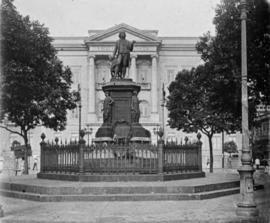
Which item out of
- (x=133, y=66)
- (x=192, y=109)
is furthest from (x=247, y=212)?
(x=133, y=66)

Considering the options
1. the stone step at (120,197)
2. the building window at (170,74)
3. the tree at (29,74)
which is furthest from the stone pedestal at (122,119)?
the building window at (170,74)

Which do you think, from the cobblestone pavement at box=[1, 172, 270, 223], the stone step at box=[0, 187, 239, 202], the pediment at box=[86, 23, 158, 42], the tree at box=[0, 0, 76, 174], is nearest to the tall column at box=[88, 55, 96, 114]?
the pediment at box=[86, 23, 158, 42]

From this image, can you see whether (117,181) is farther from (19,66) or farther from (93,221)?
(19,66)

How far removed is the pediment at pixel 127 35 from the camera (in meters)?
75.7

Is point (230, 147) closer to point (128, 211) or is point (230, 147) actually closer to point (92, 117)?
point (92, 117)

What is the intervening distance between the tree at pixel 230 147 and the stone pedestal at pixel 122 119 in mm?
50668

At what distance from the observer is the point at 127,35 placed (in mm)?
75562

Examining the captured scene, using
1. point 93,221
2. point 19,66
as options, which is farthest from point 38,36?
point 93,221

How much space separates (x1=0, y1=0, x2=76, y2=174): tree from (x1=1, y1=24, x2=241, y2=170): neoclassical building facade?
116 feet

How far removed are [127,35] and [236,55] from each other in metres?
53.1

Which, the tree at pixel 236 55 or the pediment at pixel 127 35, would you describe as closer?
the tree at pixel 236 55

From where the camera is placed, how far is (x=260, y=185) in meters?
20.6

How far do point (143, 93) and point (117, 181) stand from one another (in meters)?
60.2

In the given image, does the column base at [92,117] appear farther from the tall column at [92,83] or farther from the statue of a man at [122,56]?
the statue of a man at [122,56]
